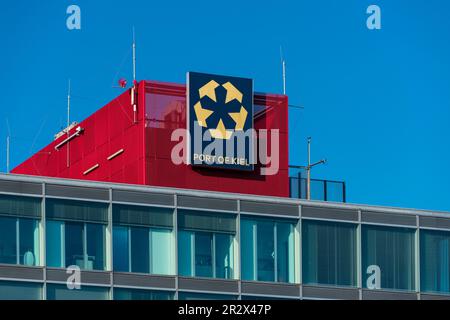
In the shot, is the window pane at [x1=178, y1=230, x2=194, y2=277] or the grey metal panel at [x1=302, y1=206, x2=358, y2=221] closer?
the window pane at [x1=178, y1=230, x2=194, y2=277]

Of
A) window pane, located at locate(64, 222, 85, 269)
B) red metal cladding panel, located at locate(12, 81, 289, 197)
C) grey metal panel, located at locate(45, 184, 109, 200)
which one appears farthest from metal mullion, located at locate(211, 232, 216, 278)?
window pane, located at locate(64, 222, 85, 269)

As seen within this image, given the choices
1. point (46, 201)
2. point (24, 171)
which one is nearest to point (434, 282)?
point (46, 201)

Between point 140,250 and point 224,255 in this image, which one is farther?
point 224,255

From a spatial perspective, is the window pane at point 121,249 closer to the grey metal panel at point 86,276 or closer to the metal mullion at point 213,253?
the grey metal panel at point 86,276

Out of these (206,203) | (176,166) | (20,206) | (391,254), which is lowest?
(391,254)

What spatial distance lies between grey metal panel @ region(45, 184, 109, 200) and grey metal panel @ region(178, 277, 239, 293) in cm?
460

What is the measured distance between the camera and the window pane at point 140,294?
242ft

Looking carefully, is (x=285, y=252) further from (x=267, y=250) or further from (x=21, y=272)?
(x=21, y=272)

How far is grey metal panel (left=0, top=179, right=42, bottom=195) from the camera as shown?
72938 millimetres

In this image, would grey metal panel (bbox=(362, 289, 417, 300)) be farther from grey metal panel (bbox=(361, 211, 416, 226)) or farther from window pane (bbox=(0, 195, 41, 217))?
window pane (bbox=(0, 195, 41, 217))

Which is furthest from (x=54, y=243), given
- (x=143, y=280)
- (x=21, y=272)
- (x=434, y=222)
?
(x=434, y=222)

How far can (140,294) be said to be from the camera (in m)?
74.4

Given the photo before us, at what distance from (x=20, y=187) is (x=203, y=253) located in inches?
328
